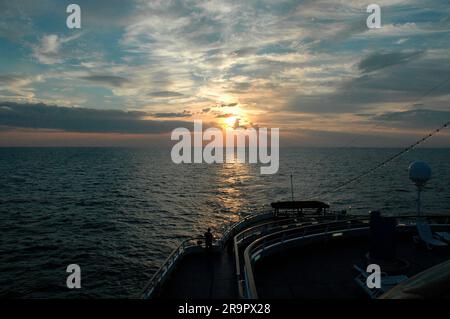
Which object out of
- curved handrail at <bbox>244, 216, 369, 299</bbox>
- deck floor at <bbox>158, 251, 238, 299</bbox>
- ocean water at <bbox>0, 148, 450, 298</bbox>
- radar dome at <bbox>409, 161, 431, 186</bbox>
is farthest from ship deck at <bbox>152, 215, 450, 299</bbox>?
ocean water at <bbox>0, 148, 450, 298</bbox>

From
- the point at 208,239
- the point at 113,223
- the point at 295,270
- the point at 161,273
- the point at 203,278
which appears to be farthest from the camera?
the point at 113,223

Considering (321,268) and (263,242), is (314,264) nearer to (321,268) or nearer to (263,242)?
Result: (321,268)

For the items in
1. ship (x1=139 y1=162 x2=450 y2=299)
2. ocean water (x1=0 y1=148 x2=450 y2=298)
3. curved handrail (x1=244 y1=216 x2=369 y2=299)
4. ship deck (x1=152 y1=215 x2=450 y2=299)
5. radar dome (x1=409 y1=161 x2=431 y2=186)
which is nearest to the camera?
curved handrail (x1=244 y1=216 x2=369 y2=299)

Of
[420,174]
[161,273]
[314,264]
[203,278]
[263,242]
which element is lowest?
[203,278]

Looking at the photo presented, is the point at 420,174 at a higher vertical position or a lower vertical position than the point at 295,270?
higher

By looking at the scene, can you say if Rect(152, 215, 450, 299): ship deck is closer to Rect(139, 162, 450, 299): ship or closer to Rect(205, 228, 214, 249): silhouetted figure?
Rect(139, 162, 450, 299): ship

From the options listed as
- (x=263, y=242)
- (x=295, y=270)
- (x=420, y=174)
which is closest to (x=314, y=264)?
(x=295, y=270)

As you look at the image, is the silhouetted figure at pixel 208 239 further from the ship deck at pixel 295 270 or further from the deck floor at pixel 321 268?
the deck floor at pixel 321 268

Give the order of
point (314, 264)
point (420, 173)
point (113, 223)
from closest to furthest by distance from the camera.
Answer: point (314, 264)
point (420, 173)
point (113, 223)

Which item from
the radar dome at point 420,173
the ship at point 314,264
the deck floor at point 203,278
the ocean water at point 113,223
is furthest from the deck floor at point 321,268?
the ocean water at point 113,223

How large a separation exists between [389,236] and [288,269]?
13.0 feet
